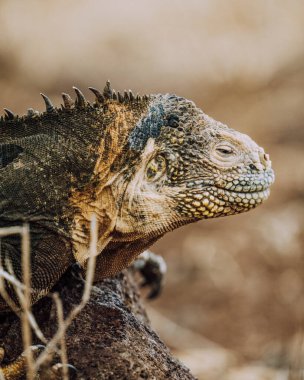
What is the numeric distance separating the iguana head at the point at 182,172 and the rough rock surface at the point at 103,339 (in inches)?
20.6

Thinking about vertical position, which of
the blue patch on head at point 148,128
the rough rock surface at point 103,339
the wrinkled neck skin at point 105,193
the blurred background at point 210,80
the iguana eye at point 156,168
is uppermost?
the blurred background at point 210,80

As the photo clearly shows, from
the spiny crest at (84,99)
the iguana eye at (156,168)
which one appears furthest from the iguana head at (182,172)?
the spiny crest at (84,99)

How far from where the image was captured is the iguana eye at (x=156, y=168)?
468 cm

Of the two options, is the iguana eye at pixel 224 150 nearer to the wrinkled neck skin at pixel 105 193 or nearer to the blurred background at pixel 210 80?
the wrinkled neck skin at pixel 105 193

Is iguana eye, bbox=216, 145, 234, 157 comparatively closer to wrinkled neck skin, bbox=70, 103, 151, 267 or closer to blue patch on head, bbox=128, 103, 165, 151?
blue patch on head, bbox=128, 103, 165, 151

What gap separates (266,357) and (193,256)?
3923 millimetres

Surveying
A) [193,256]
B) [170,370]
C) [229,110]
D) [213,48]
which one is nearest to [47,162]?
[170,370]

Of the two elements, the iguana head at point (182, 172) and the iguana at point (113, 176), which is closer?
the iguana at point (113, 176)

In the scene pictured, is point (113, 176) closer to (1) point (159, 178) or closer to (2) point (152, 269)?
(1) point (159, 178)

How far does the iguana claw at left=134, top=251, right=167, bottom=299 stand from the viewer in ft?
21.1

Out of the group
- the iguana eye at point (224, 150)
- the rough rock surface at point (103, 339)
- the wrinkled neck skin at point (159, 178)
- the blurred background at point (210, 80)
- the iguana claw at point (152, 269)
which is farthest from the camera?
the blurred background at point (210, 80)

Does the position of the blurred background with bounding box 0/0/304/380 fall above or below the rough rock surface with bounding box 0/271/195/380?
above

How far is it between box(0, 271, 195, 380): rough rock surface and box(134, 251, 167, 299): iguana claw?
1339 millimetres

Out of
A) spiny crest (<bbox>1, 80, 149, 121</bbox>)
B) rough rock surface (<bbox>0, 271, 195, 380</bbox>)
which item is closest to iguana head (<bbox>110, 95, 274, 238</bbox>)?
spiny crest (<bbox>1, 80, 149, 121</bbox>)
